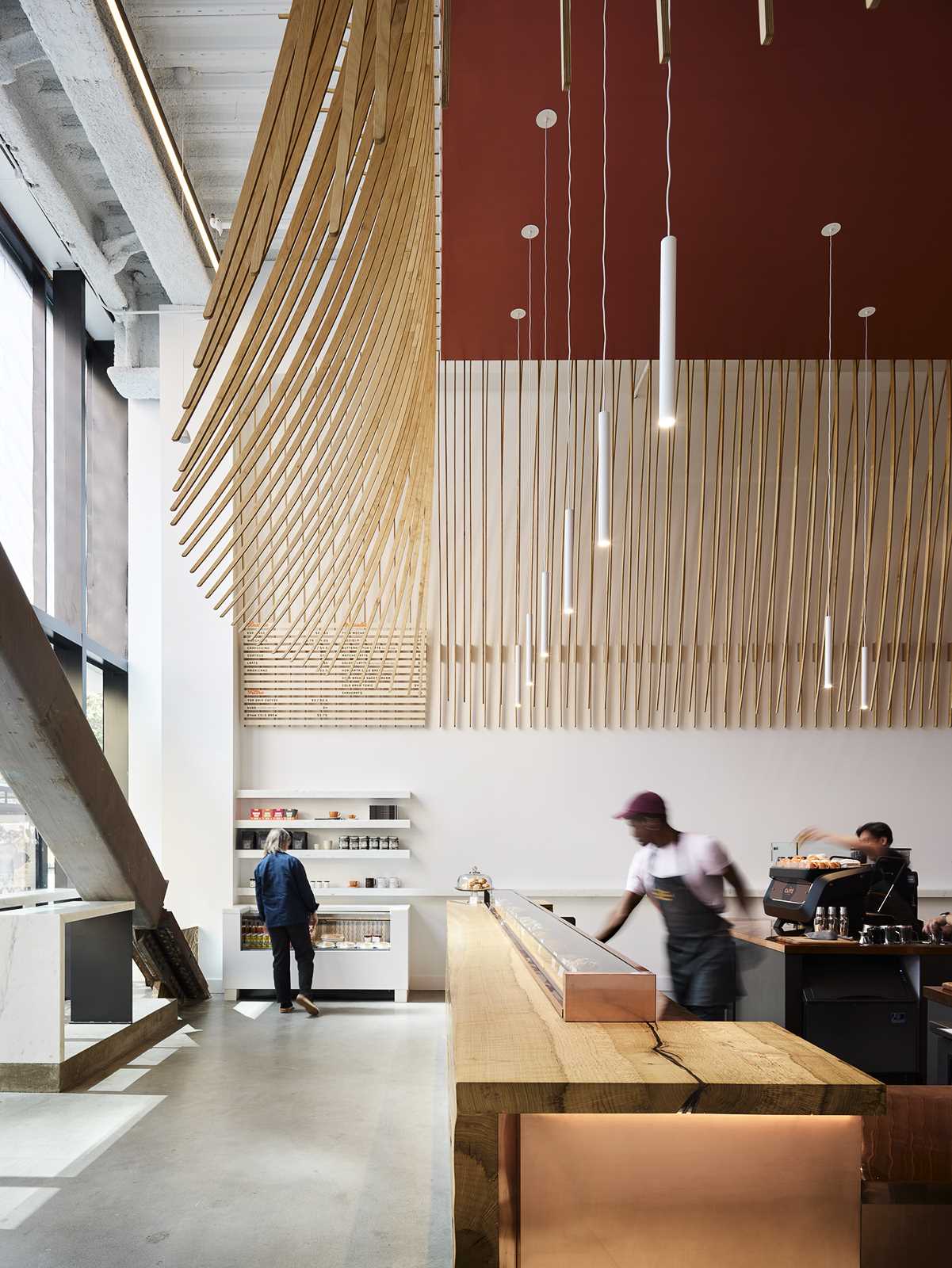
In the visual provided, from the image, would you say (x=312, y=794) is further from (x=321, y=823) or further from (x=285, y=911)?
(x=285, y=911)

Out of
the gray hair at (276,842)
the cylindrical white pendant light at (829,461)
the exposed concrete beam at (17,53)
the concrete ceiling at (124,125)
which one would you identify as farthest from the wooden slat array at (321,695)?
the exposed concrete beam at (17,53)

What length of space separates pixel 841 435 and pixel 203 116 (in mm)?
5635

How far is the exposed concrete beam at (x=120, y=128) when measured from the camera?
582cm

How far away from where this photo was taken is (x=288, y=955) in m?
8.00

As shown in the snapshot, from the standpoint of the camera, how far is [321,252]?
2250 mm

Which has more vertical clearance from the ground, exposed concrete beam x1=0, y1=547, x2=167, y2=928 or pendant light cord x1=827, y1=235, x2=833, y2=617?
pendant light cord x1=827, y1=235, x2=833, y2=617

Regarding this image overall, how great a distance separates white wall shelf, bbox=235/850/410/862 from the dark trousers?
0.93m

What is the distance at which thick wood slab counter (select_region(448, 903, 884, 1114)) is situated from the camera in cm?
185

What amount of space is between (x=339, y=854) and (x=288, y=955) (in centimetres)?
114

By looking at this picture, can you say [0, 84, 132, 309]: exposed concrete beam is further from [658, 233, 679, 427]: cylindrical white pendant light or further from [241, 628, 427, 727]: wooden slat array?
[658, 233, 679, 427]: cylindrical white pendant light

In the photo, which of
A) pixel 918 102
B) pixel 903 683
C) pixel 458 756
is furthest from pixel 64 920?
pixel 903 683

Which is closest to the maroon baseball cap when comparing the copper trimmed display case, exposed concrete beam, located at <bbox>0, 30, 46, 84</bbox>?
the copper trimmed display case

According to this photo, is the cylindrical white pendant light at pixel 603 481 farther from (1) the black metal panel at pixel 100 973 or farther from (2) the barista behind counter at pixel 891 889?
(1) the black metal panel at pixel 100 973

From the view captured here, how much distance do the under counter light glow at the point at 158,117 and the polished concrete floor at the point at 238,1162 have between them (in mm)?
4903
